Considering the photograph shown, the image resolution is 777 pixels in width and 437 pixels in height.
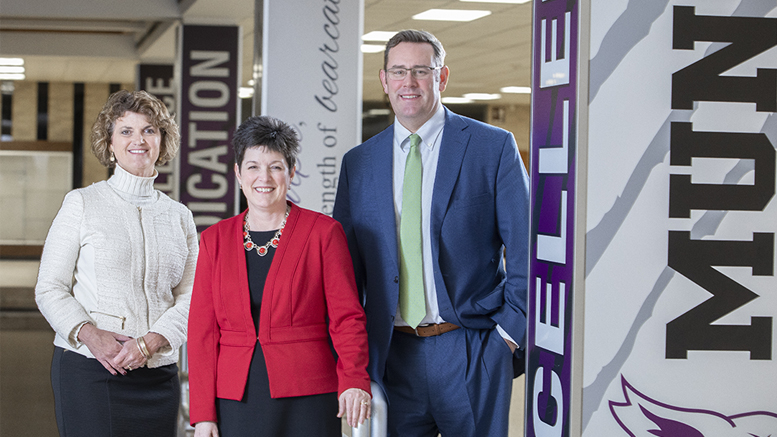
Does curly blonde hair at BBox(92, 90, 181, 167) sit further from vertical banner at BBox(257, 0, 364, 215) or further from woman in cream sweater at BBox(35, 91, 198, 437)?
vertical banner at BBox(257, 0, 364, 215)

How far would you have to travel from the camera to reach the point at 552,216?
1.76 meters

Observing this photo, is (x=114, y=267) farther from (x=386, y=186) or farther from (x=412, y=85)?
(x=412, y=85)

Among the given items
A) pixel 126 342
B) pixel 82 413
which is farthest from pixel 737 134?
pixel 82 413

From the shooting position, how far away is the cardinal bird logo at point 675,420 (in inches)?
67.4

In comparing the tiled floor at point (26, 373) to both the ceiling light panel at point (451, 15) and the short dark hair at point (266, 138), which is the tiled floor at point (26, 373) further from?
the ceiling light panel at point (451, 15)

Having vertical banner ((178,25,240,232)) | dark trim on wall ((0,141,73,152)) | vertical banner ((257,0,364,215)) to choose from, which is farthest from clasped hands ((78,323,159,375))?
dark trim on wall ((0,141,73,152))

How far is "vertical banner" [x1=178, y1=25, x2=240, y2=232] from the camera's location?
22.1 ft

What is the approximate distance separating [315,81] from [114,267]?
1.61m

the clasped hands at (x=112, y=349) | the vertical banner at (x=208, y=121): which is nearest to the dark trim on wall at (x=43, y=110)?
the vertical banner at (x=208, y=121)

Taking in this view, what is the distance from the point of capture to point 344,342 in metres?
1.93

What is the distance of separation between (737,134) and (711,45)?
21cm

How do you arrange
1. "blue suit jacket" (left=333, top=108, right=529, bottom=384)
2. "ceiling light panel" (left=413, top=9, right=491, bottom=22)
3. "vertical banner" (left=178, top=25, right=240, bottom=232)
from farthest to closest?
1. "ceiling light panel" (left=413, top=9, right=491, bottom=22)
2. "vertical banner" (left=178, top=25, right=240, bottom=232)
3. "blue suit jacket" (left=333, top=108, right=529, bottom=384)

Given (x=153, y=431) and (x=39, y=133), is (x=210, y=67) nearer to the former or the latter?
(x=153, y=431)

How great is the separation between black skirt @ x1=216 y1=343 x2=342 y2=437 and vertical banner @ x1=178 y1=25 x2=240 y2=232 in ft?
16.3
